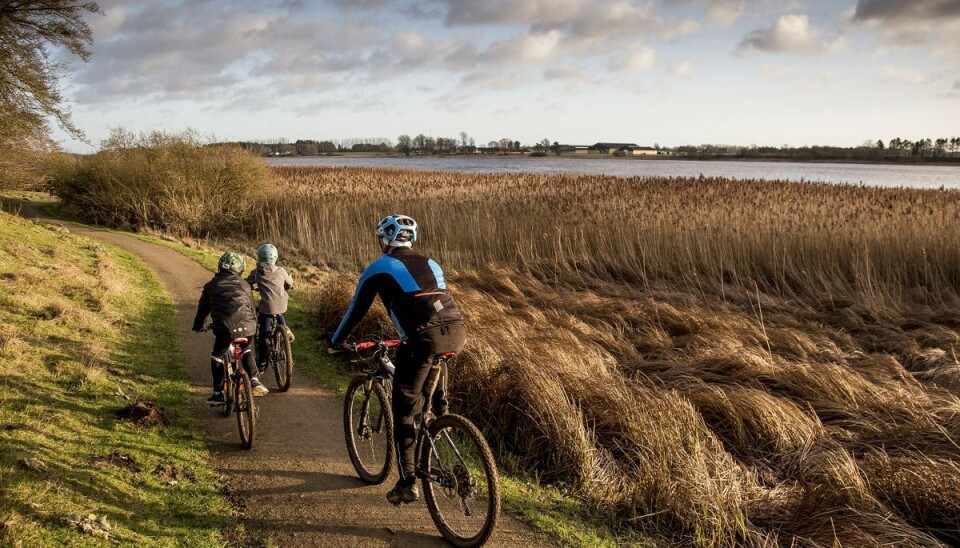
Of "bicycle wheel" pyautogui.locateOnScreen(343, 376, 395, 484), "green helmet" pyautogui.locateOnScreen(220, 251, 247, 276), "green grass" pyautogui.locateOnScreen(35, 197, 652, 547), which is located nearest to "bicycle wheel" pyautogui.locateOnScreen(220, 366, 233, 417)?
"green helmet" pyautogui.locateOnScreen(220, 251, 247, 276)

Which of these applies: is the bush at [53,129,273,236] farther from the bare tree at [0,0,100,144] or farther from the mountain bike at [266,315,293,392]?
the mountain bike at [266,315,293,392]

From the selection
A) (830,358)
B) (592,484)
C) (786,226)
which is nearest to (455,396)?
(592,484)

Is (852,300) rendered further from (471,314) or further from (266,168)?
(266,168)

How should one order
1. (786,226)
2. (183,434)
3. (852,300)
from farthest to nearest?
(786,226)
(852,300)
(183,434)

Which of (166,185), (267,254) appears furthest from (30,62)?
(267,254)

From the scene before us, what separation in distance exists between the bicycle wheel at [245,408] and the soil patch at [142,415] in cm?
99

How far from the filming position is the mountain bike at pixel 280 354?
7.39 meters

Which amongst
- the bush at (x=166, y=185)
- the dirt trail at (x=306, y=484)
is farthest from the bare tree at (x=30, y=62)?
the dirt trail at (x=306, y=484)

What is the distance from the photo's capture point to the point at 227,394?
21.1ft

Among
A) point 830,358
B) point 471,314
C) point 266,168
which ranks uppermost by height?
point 266,168

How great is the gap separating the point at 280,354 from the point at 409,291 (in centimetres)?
404

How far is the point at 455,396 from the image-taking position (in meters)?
7.15

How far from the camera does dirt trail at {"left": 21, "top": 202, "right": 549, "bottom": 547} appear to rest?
4504 millimetres

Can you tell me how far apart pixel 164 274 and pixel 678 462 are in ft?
40.9
